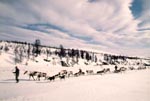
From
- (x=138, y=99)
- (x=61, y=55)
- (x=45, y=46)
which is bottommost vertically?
(x=138, y=99)

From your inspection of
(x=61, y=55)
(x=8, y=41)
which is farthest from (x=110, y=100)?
(x=8, y=41)

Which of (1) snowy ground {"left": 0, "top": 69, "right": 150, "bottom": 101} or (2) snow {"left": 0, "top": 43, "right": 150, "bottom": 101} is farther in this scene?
(2) snow {"left": 0, "top": 43, "right": 150, "bottom": 101}

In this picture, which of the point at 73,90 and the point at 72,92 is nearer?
the point at 72,92

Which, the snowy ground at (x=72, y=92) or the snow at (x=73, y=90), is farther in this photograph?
the snow at (x=73, y=90)

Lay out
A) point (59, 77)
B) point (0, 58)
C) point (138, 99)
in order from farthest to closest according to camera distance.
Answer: point (0, 58) → point (59, 77) → point (138, 99)

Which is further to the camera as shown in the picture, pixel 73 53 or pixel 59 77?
pixel 73 53

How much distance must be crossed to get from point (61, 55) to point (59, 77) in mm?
97531

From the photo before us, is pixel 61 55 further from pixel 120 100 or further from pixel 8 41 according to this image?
pixel 120 100

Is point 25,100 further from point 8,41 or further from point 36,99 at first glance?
point 8,41

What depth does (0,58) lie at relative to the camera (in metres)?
88.9

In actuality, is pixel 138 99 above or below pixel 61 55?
below

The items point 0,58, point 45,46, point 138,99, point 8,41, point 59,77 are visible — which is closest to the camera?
point 138,99

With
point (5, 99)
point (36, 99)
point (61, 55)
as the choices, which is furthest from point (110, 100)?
point (61, 55)

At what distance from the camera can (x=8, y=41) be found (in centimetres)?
18025
